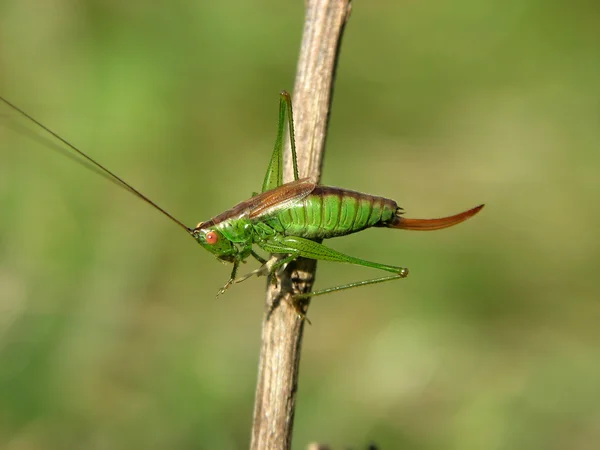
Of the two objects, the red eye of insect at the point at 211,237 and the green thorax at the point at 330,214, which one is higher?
the green thorax at the point at 330,214

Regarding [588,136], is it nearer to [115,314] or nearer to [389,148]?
[389,148]

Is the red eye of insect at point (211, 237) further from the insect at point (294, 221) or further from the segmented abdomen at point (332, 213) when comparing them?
the segmented abdomen at point (332, 213)

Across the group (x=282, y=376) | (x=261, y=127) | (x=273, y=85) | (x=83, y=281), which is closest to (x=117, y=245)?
(x=83, y=281)

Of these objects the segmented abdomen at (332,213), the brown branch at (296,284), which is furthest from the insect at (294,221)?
the brown branch at (296,284)

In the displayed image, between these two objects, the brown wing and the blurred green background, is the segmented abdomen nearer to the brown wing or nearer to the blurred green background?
the brown wing

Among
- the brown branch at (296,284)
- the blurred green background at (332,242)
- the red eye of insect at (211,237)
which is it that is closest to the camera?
the brown branch at (296,284)

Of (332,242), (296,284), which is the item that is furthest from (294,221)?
(332,242)
